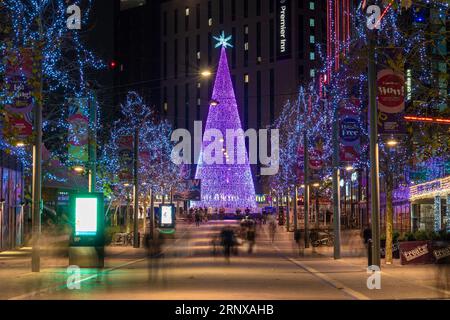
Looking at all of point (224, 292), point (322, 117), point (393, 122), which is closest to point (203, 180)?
point (322, 117)

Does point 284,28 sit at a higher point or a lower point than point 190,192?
higher

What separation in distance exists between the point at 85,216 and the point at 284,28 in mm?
100676

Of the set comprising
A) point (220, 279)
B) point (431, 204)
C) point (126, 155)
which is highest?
point (126, 155)

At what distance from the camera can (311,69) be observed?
12719cm

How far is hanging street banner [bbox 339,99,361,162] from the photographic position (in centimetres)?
3316

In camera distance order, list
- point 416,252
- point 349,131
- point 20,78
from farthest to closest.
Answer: point 349,131
point 416,252
point 20,78

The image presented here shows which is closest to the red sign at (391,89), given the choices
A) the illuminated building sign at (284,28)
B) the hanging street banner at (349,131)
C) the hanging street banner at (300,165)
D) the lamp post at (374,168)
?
the lamp post at (374,168)

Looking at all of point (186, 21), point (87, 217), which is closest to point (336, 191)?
point (87, 217)

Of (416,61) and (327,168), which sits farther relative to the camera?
(327,168)

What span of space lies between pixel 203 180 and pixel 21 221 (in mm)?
49128

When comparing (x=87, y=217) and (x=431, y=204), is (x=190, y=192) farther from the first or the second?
(x=87, y=217)

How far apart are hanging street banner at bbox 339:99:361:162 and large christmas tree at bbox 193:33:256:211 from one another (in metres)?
56.9

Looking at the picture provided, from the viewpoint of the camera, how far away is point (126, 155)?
4488 cm
